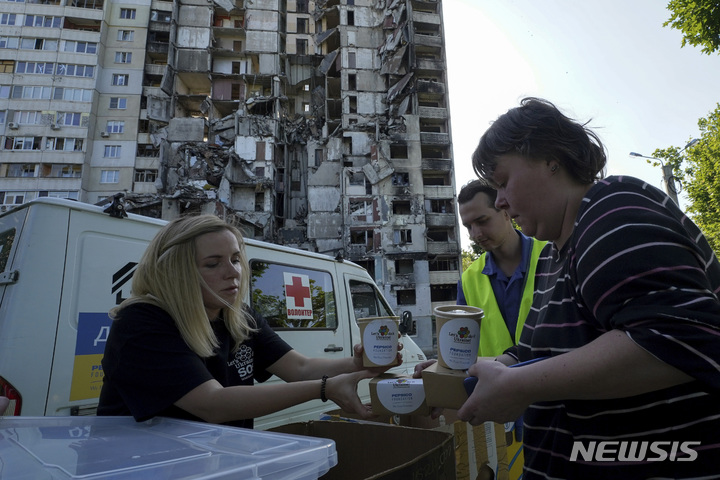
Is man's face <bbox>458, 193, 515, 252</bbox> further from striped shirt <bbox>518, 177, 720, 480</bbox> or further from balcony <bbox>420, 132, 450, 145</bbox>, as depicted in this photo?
balcony <bbox>420, 132, 450, 145</bbox>

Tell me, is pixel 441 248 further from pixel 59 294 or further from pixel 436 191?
pixel 59 294

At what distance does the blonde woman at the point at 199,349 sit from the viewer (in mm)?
1517

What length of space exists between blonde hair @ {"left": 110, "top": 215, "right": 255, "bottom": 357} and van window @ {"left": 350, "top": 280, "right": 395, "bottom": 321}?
10.6 feet

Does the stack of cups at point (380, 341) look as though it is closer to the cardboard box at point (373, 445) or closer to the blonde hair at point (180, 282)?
the cardboard box at point (373, 445)

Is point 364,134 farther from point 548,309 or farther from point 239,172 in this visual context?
point 548,309

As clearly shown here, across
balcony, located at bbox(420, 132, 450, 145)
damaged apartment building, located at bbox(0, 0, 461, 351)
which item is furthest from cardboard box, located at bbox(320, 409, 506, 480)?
balcony, located at bbox(420, 132, 450, 145)

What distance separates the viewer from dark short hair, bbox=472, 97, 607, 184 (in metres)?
1.32

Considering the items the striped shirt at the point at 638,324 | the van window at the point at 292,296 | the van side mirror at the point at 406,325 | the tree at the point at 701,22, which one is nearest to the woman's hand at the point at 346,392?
the striped shirt at the point at 638,324

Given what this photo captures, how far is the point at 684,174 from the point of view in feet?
71.5

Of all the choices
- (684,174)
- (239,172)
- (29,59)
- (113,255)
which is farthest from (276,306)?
(29,59)

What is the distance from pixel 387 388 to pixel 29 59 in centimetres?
4975

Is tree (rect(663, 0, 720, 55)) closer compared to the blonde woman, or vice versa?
the blonde woman

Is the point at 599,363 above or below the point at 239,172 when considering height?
below

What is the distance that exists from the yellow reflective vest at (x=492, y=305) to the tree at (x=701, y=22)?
9958mm
